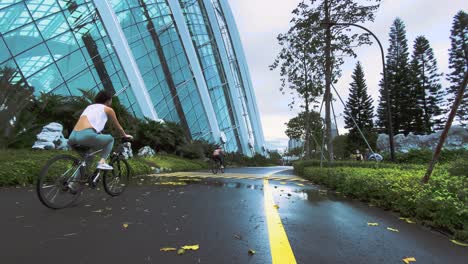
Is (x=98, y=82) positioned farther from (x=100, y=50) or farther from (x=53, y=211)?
(x=53, y=211)

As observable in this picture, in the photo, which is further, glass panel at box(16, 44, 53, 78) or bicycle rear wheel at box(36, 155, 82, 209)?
glass panel at box(16, 44, 53, 78)

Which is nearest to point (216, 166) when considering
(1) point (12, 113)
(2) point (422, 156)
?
(1) point (12, 113)

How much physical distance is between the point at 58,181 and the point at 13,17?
16.9m

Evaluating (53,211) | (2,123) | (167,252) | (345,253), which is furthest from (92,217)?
(2,123)

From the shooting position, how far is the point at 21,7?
18.8 meters

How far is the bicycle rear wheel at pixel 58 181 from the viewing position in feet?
16.4

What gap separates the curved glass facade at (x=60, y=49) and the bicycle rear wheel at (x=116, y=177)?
1147 cm

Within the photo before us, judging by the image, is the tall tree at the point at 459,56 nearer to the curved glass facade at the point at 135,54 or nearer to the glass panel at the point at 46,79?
the curved glass facade at the point at 135,54

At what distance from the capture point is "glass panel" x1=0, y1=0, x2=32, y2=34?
703 inches

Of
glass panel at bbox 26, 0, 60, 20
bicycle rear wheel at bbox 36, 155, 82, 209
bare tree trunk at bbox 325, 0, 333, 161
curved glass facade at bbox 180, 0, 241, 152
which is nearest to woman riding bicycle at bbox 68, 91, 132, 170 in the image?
bicycle rear wheel at bbox 36, 155, 82, 209

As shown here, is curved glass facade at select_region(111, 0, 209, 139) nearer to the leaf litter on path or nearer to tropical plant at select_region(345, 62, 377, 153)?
the leaf litter on path

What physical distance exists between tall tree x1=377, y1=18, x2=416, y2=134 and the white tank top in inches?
2102

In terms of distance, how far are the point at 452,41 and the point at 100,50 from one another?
1757 inches

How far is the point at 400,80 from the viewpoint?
176ft
